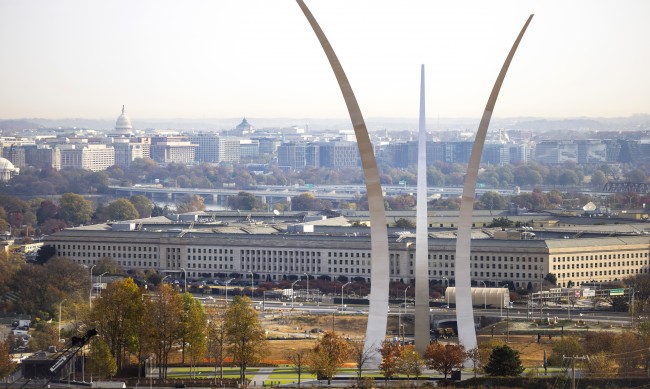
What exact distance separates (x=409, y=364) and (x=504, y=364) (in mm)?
2251

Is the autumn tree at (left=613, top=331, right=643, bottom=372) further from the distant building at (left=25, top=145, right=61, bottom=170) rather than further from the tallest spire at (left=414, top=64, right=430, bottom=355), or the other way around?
the distant building at (left=25, top=145, right=61, bottom=170)

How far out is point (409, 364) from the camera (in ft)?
136

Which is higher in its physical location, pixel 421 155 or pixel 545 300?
pixel 421 155

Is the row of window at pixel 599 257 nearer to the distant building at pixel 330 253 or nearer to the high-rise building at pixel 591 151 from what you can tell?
the distant building at pixel 330 253

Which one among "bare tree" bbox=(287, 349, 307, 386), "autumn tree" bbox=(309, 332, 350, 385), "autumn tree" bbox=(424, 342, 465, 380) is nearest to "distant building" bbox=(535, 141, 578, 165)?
"bare tree" bbox=(287, 349, 307, 386)

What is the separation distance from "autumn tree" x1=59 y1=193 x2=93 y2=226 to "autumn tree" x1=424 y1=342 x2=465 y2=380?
2445 inches

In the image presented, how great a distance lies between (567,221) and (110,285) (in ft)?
155

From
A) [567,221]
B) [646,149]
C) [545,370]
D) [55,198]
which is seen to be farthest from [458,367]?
[646,149]

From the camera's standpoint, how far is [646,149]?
18925 centimetres

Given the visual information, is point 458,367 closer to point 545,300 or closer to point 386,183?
point 545,300

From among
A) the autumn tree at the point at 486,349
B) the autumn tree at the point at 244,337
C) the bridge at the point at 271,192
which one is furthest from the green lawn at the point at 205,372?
the bridge at the point at 271,192

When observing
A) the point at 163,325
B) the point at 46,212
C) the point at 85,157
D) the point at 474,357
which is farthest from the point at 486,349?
the point at 85,157

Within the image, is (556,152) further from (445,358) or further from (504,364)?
(504,364)

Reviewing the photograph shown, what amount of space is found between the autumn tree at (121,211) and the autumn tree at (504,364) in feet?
206
